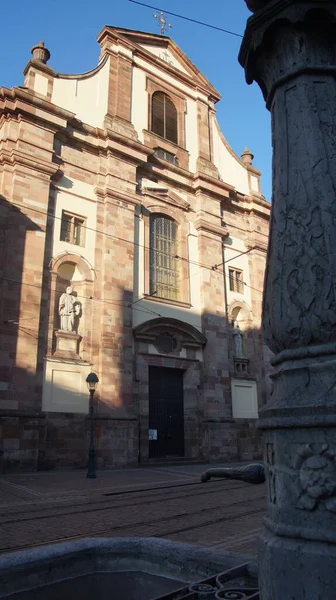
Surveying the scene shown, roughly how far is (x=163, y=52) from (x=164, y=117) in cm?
426

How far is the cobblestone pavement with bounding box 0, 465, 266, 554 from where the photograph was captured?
5879 millimetres

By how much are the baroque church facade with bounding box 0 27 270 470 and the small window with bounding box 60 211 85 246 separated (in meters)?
0.05

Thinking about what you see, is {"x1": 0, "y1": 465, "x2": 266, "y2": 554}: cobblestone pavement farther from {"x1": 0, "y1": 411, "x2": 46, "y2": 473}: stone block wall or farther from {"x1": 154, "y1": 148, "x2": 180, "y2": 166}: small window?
{"x1": 154, "y1": 148, "x2": 180, "y2": 166}: small window

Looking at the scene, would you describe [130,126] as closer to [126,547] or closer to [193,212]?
[193,212]

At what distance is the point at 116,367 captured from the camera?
16.7 m

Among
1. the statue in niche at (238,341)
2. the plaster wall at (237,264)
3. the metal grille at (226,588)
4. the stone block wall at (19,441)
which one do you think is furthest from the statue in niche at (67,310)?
the metal grille at (226,588)

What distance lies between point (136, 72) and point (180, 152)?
418 centimetres

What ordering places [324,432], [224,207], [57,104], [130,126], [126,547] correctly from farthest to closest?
[224,207] → [130,126] → [57,104] → [126,547] → [324,432]

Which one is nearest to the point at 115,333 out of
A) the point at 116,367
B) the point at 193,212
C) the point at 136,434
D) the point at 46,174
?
the point at 116,367

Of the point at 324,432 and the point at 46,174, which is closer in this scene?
the point at 324,432

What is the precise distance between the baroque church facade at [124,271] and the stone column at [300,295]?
13105mm

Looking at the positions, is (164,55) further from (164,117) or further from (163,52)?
(164,117)

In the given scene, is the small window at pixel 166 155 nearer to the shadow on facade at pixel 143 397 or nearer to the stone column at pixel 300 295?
the shadow on facade at pixel 143 397

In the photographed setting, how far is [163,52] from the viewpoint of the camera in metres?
24.4
